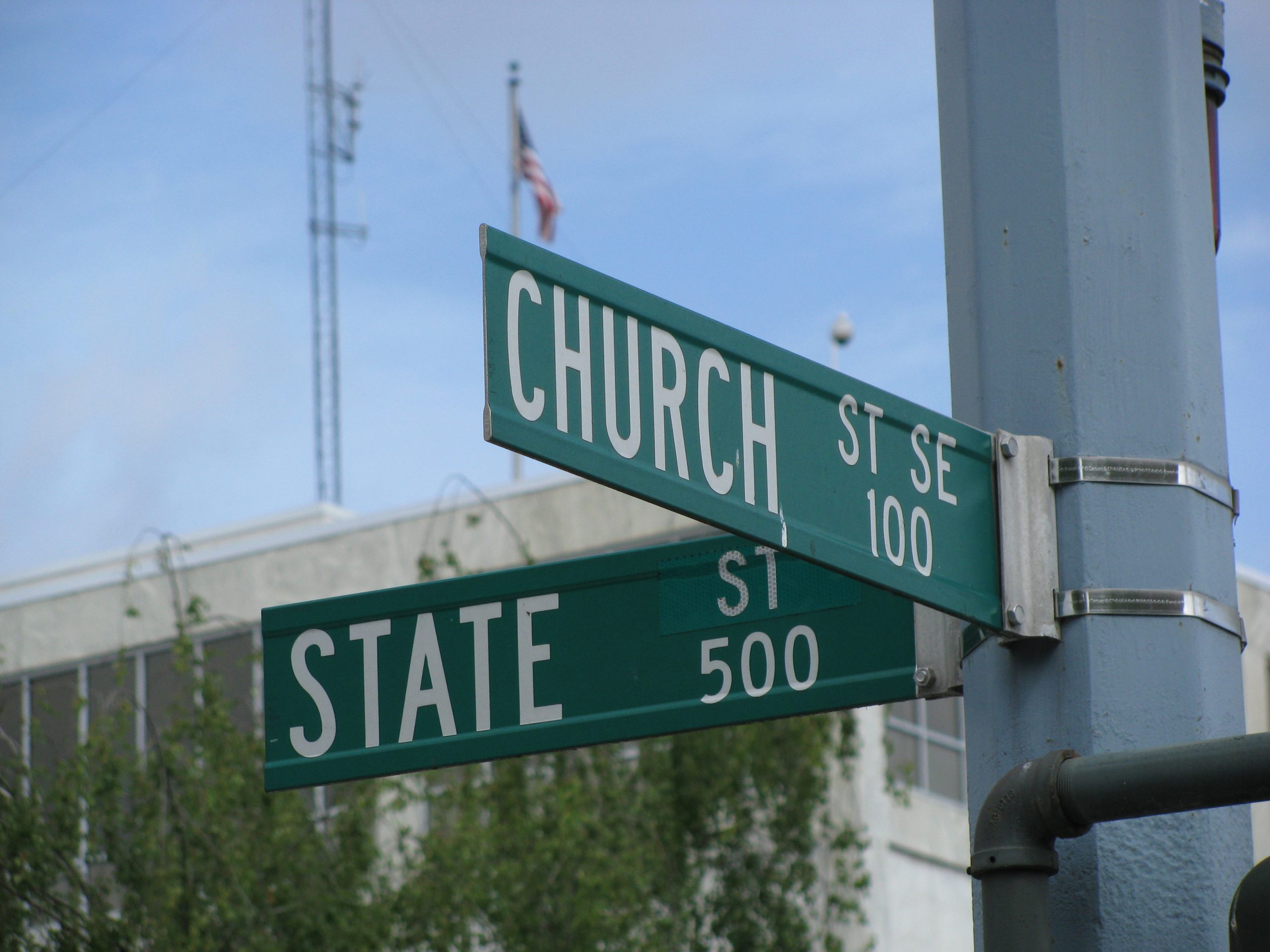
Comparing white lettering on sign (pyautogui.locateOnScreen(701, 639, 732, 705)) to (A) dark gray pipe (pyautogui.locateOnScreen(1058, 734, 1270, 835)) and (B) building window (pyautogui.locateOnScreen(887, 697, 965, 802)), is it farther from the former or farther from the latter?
(B) building window (pyautogui.locateOnScreen(887, 697, 965, 802))

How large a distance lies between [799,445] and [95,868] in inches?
760

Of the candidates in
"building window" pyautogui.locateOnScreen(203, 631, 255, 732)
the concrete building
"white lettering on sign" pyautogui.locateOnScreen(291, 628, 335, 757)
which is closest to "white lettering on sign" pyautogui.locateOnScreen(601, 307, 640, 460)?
"white lettering on sign" pyautogui.locateOnScreen(291, 628, 335, 757)

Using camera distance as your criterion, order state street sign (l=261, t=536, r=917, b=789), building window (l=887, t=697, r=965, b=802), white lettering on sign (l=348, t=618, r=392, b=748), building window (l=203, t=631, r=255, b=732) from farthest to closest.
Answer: building window (l=887, t=697, r=965, b=802) → building window (l=203, t=631, r=255, b=732) → white lettering on sign (l=348, t=618, r=392, b=748) → state street sign (l=261, t=536, r=917, b=789)

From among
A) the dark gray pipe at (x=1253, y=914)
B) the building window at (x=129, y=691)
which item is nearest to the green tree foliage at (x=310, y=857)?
the building window at (x=129, y=691)

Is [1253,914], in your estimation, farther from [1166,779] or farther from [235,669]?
[235,669]

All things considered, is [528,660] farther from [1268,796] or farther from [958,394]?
[1268,796]

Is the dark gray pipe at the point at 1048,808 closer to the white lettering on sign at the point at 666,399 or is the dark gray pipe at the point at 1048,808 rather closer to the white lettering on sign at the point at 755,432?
the white lettering on sign at the point at 755,432

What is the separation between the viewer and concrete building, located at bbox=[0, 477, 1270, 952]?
67.7ft

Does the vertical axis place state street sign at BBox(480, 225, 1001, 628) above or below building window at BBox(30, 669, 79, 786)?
below

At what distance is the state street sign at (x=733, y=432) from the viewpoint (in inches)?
109

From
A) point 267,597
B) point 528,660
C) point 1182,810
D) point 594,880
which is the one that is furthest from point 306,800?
point 1182,810

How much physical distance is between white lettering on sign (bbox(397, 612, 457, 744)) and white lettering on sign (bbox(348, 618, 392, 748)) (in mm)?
57

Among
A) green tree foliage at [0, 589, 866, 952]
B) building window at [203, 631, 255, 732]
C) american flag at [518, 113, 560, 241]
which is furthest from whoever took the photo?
american flag at [518, 113, 560, 241]

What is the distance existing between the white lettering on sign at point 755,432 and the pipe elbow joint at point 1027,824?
21.5 inches
